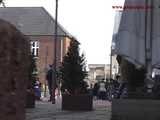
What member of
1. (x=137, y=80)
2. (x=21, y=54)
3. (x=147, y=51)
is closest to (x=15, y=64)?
(x=21, y=54)

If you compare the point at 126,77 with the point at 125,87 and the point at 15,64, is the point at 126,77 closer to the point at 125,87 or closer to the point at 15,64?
the point at 125,87

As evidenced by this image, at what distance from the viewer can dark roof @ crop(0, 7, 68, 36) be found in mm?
107312

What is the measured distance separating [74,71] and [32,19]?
3646 inches

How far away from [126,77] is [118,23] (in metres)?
2.02

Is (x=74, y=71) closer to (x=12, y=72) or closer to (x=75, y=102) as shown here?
(x=75, y=102)

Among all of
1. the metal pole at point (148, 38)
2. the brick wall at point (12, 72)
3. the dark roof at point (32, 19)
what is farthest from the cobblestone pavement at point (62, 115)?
the dark roof at point (32, 19)

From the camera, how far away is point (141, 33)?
1195 cm

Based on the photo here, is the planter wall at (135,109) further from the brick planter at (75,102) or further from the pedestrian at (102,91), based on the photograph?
the pedestrian at (102,91)

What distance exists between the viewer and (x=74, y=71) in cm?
1867

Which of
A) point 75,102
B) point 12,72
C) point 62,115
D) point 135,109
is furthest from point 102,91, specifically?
point 12,72

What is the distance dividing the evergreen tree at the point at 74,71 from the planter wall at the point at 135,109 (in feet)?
19.7

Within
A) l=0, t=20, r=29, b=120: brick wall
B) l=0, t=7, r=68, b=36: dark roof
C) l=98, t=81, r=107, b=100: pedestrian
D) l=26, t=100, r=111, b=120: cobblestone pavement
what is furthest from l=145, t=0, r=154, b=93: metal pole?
l=0, t=7, r=68, b=36: dark roof

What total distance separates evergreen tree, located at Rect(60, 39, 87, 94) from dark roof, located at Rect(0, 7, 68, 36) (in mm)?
85003

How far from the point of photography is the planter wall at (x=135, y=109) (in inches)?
463
